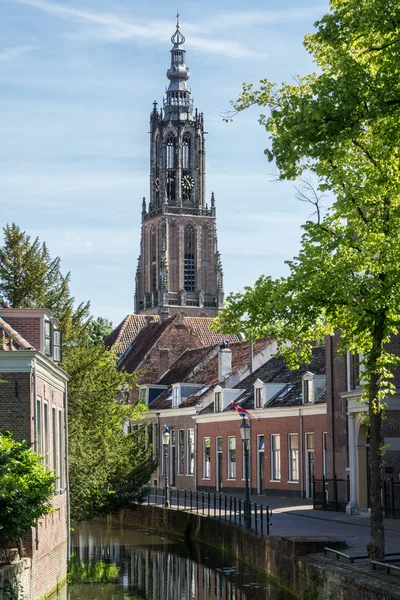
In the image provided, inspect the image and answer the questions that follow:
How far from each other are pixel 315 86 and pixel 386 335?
20.4 ft

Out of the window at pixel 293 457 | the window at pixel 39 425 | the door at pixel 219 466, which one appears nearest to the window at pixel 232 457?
the door at pixel 219 466

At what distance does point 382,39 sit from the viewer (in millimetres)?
18938

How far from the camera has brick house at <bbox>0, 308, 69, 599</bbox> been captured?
24.5 metres

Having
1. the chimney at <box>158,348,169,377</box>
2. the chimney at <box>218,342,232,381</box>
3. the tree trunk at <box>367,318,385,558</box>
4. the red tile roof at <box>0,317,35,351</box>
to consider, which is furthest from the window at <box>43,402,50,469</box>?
the chimney at <box>158,348,169,377</box>

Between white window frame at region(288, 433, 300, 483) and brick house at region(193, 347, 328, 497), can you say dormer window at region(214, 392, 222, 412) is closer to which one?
brick house at region(193, 347, 328, 497)

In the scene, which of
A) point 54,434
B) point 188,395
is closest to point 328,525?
point 54,434

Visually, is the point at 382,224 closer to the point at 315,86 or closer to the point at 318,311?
the point at 318,311

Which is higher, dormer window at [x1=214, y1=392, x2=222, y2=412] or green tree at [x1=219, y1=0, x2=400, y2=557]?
green tree at [x1=219, y1=0, x2=400, y2=557]

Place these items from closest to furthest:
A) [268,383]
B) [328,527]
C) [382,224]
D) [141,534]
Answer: [382,224] → [328,527] → [141,534] → [268,383]

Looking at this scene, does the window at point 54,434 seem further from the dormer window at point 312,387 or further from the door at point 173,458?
the door at point 173,458

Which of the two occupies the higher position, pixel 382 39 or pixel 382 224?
pixel 382 39

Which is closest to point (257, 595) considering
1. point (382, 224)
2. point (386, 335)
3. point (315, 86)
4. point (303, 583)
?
point (303, 583)

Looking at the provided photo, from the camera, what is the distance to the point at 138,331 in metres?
86.7

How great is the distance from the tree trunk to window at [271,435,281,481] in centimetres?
2752
